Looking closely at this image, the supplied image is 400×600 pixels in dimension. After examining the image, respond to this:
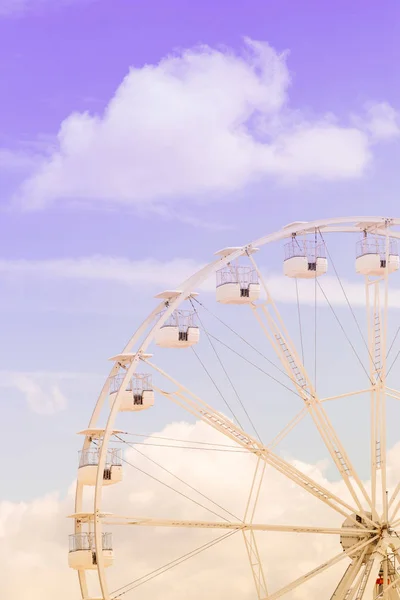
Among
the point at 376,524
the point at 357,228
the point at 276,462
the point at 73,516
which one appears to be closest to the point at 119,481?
the point at 73,516

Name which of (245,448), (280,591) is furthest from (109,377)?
(280,591)

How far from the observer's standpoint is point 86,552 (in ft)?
212

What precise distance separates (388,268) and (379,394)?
6.04 meters

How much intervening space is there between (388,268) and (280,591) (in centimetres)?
1589

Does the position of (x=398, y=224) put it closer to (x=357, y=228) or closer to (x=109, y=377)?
(x=357, y=228)

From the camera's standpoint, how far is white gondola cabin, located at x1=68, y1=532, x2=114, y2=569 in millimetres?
64312

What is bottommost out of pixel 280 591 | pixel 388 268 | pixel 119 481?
pixel 280 591

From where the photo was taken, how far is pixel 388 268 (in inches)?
2835

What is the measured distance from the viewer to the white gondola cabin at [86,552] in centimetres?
6431

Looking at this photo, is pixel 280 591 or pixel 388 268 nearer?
pixel 280 591

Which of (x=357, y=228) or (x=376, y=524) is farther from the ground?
(x=357, y=228)

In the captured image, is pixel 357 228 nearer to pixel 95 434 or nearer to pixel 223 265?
pixel 223 265

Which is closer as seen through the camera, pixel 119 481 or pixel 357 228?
pixel 119 481

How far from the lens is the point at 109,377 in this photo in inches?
2660
